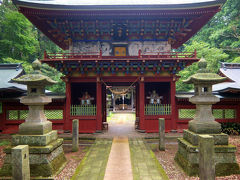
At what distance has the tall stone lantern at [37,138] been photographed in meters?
5.54

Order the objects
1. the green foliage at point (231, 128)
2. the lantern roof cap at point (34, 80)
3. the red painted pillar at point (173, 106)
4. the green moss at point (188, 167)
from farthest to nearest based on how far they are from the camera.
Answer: the red painted pillar at point (173, 106)
the green foliage at point (231, 128)
the lantern roof cap at point (34, 80)
the green moss at point (188, 167)

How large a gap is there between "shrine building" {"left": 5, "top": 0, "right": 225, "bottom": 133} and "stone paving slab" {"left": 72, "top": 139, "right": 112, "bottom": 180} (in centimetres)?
340

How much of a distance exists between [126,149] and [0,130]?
10.0 m

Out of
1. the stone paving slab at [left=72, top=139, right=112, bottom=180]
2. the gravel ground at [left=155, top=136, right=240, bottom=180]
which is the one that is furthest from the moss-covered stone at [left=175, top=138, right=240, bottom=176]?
the stone paving slab at [left=72, top=139, right=112, bottom=180]

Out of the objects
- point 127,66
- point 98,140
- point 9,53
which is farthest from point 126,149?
point 9,53

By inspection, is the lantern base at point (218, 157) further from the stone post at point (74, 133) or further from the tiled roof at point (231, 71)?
the tiled roof at point (231, 71)

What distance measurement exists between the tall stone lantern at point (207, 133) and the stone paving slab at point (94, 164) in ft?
10.2

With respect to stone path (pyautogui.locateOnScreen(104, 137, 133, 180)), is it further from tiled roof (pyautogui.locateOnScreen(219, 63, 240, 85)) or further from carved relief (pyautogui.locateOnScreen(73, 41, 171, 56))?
tiled roof (pyautogui.locateOnScreen(219, 63, 240, 85))

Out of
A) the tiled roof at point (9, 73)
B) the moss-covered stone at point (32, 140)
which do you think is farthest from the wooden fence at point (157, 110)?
the tiled roof at point (9, 73)

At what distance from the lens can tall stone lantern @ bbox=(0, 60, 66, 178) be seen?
18.2 feet

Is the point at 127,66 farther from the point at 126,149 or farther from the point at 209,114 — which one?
the point at 209,114

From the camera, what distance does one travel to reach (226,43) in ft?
79.8

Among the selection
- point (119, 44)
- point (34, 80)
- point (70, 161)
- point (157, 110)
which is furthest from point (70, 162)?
point (119, 44)

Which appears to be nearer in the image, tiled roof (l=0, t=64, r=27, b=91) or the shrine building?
the shrine building
